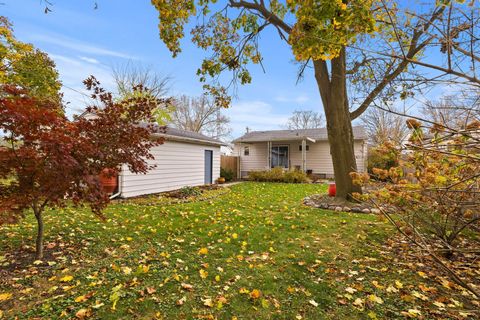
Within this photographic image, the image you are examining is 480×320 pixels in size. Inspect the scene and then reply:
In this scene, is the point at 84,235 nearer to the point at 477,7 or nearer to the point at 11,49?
the point at 477,7

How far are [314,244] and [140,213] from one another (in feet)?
13.7

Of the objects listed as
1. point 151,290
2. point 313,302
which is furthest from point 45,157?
point 313,302

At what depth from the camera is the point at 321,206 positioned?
22.9 feet

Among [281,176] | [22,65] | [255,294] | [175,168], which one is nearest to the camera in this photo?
[255,294]

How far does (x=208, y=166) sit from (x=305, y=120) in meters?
26.1

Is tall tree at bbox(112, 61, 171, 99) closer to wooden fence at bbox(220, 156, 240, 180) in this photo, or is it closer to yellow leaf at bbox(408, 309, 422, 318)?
wooden fence at bbox(220, 156, 240, 180)

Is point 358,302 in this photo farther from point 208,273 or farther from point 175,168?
point 175,168

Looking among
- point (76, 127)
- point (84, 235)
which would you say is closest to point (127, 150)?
point (76, 127)

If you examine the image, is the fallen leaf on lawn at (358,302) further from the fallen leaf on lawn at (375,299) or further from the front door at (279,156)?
the front door at (279,156)

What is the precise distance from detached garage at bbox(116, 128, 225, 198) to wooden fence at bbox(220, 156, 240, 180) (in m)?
3.32

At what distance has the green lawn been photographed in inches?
94.3

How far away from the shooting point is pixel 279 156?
64.0 ft

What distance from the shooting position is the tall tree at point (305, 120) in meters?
35.4

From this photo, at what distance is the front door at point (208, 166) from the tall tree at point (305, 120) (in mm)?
25263
